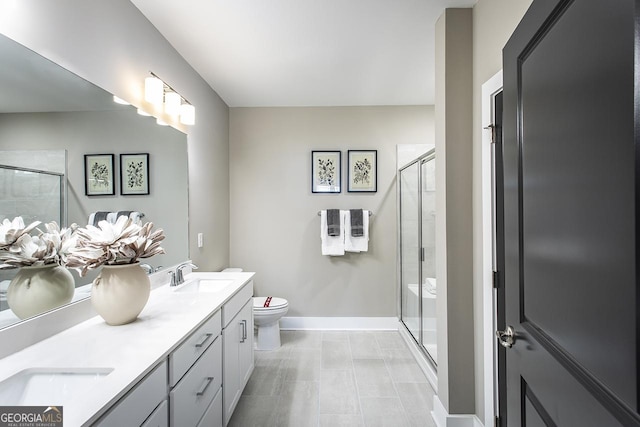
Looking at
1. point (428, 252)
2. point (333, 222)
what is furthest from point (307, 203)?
point (428, 252)

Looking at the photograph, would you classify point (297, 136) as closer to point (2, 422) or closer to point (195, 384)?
point (195, 384)

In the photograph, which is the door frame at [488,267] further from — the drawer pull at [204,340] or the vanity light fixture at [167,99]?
the vanity light fixture at [167,99]

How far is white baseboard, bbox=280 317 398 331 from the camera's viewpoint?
3260 millimetres

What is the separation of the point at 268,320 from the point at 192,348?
1.54m

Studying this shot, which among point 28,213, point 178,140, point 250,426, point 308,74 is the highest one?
point 308,74

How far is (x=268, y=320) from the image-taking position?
8.89 feet

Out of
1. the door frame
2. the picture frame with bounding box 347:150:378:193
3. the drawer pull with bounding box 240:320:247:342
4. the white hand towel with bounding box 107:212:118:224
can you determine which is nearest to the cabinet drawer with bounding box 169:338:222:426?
the drawer pull with bounding box 240:320:247:342

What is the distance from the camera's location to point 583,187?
602mm

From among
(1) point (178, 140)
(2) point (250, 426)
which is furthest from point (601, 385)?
(1) point (178, 140)

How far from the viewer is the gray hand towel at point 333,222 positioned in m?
3.15

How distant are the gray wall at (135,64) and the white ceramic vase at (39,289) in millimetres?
863

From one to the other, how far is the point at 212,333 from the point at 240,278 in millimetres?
692

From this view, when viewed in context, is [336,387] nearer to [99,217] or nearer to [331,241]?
[331,241]

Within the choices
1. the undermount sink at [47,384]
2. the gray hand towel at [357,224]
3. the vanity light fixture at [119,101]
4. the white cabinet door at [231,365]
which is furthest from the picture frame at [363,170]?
the undermount sink at [47,384]
